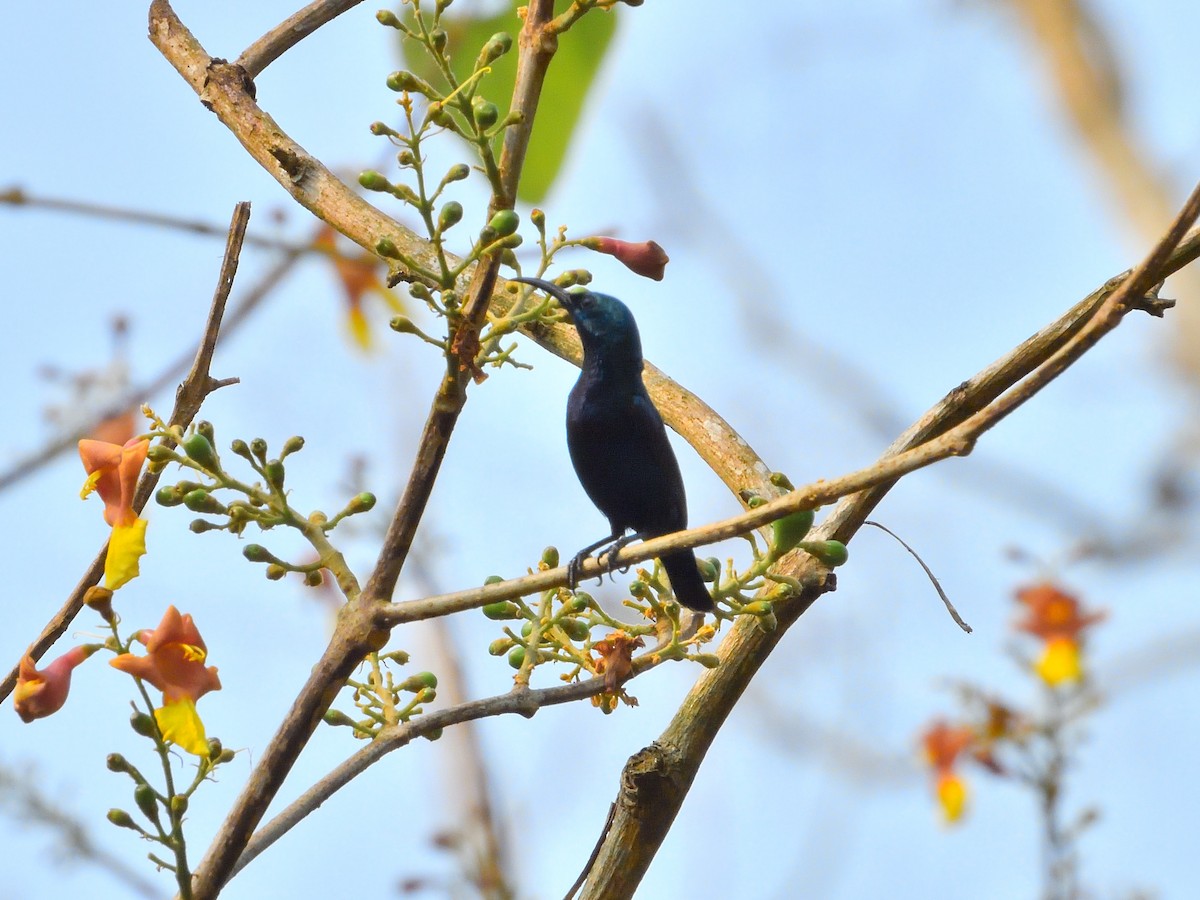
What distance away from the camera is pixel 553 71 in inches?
144

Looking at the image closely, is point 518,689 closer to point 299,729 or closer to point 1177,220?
point 299,729

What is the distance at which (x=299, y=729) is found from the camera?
70.7 inches

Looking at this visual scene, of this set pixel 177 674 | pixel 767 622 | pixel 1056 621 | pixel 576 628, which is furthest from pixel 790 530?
pixel 1056 621

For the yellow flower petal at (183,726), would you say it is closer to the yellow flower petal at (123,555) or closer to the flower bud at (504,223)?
the yellow flower petal at (123,555)

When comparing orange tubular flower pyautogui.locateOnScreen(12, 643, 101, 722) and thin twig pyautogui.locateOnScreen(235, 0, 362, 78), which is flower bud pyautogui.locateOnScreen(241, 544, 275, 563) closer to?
orange tubular flower pyautogui.locateOnScreen(12, 643, 101, 722)

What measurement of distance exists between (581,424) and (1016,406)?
1.57 metres

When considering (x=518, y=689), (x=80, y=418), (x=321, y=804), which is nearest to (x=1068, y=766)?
(x=518, y=689)

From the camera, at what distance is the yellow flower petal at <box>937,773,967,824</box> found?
20.1 feet

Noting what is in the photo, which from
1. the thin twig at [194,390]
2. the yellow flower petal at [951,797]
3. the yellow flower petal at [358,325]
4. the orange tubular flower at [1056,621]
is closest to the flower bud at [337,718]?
the thin twig at [194,390]

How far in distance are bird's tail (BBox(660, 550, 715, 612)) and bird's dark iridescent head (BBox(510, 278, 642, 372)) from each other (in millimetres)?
507

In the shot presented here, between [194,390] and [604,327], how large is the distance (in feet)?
3.54

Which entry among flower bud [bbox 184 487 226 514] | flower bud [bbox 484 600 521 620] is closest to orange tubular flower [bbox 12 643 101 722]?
flower bud [bbox 184 487 226 514]

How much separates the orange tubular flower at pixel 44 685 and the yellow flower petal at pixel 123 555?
14 centimetres

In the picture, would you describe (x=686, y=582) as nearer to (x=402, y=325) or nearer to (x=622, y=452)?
(x=622, y=452)
